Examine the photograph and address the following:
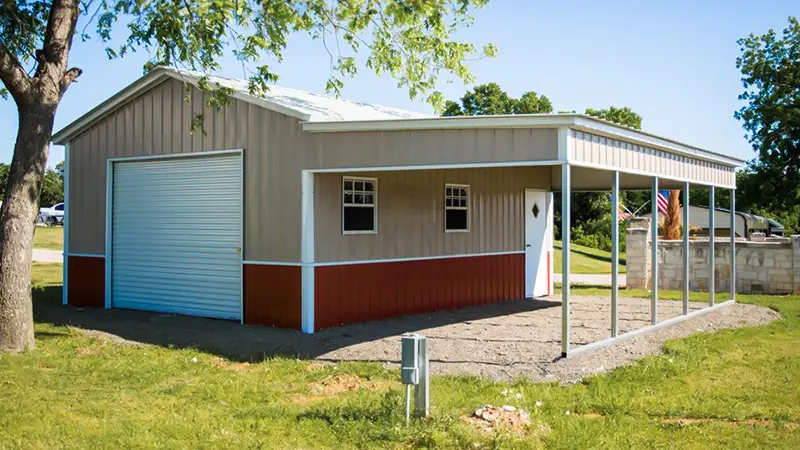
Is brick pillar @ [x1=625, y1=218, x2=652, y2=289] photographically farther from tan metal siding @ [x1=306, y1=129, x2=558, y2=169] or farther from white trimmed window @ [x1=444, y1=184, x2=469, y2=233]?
tan metal siding @ [x1=306, y1=129, x2=558, y2=169]

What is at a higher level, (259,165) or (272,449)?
(259,165)

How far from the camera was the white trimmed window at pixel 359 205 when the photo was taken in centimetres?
1109

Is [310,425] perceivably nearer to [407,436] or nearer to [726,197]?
[407,436]

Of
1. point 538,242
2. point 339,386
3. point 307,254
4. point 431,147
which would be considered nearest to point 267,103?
point 307,254

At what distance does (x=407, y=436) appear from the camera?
566 cm

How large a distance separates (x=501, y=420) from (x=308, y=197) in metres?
5.44

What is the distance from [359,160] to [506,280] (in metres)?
5.89

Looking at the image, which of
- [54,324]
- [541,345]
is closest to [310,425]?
[541,345]

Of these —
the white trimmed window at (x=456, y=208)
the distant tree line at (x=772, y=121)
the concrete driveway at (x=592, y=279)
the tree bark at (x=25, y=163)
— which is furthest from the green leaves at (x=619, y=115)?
the tree bark at (x=25, y=163)

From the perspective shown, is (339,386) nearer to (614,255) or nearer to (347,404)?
(347,404)

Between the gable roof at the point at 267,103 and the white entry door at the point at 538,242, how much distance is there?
11.5 feet

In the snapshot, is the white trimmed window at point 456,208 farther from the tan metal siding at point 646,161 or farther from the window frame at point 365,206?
the tan metal siding at point 646,161

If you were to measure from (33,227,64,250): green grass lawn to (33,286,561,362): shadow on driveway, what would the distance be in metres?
17.5

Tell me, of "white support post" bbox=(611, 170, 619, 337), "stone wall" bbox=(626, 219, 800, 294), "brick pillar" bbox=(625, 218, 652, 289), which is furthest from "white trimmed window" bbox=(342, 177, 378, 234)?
"stone wall" bbox=(626, 219, 800, 294)
